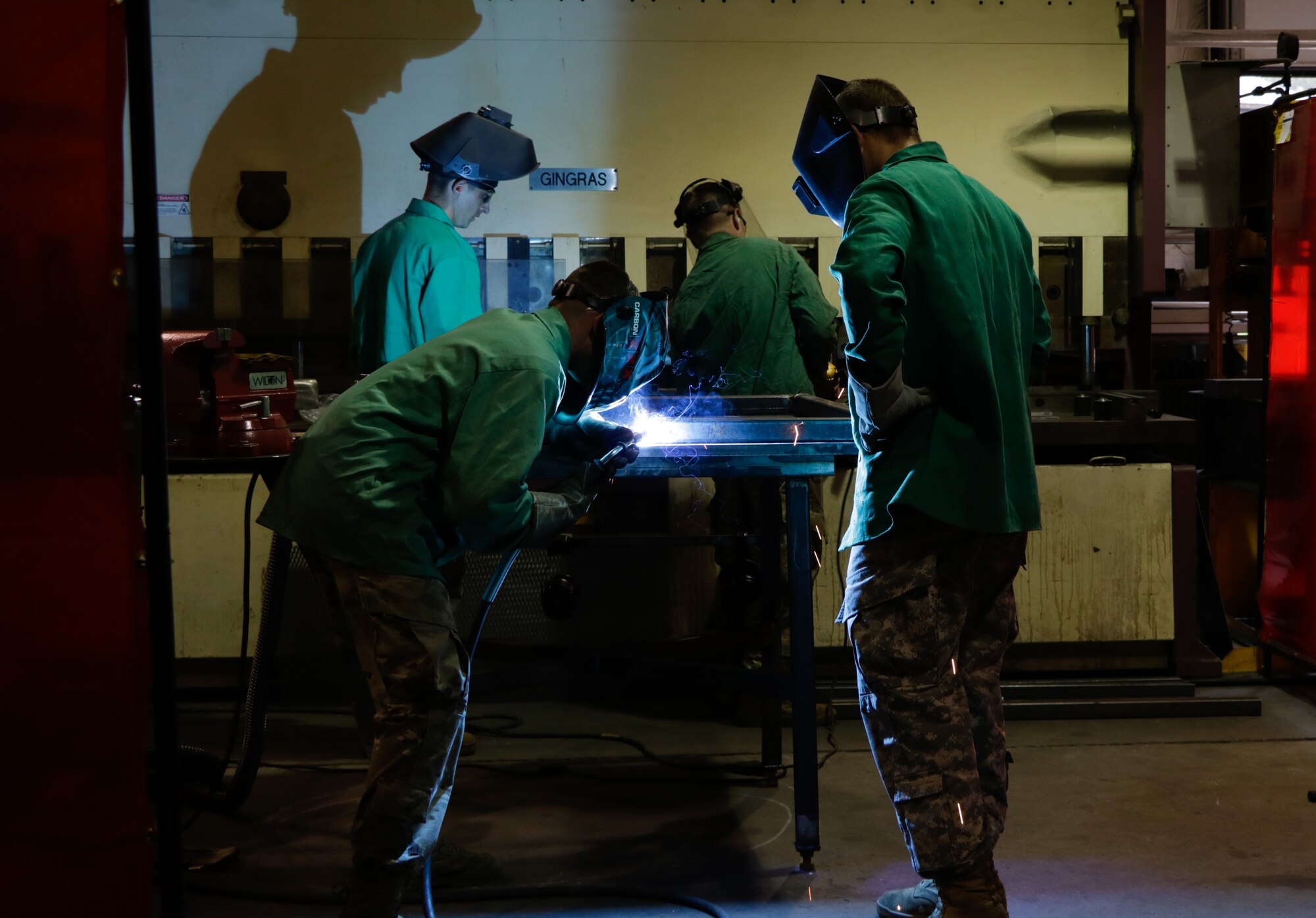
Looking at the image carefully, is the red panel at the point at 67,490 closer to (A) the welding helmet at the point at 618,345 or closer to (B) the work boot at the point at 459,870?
(A) the welding helmet at the point at 618,345

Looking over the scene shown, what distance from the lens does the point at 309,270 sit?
378cm

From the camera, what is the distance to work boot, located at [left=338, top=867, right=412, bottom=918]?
1.83 metres

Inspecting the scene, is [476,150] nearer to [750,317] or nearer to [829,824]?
[750,317]

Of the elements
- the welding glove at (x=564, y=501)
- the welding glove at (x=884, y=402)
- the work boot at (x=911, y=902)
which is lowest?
the work boot at (x=911, y=902)

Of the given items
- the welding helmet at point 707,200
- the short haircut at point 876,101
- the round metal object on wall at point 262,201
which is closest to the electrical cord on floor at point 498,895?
the short haircut at point 876,101

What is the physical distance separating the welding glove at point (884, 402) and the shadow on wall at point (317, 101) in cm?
240

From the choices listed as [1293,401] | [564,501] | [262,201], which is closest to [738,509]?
[564,501]

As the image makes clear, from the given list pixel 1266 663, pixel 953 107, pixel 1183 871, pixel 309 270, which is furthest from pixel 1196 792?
pixel 309 270

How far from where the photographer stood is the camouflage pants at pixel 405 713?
72.1 inches

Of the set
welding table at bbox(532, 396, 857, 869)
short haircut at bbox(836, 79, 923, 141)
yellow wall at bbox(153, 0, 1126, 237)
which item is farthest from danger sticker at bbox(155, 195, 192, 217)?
short haircut at bbox(836, 79, 923, 141)

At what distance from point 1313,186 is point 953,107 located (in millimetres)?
1127

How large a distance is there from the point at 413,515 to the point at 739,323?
166 centimetres

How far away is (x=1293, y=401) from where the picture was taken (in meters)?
3.49

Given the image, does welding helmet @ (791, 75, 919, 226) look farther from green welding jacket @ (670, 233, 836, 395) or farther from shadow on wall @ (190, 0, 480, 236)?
shadow on wall @ (190, 0, 480, 236)
